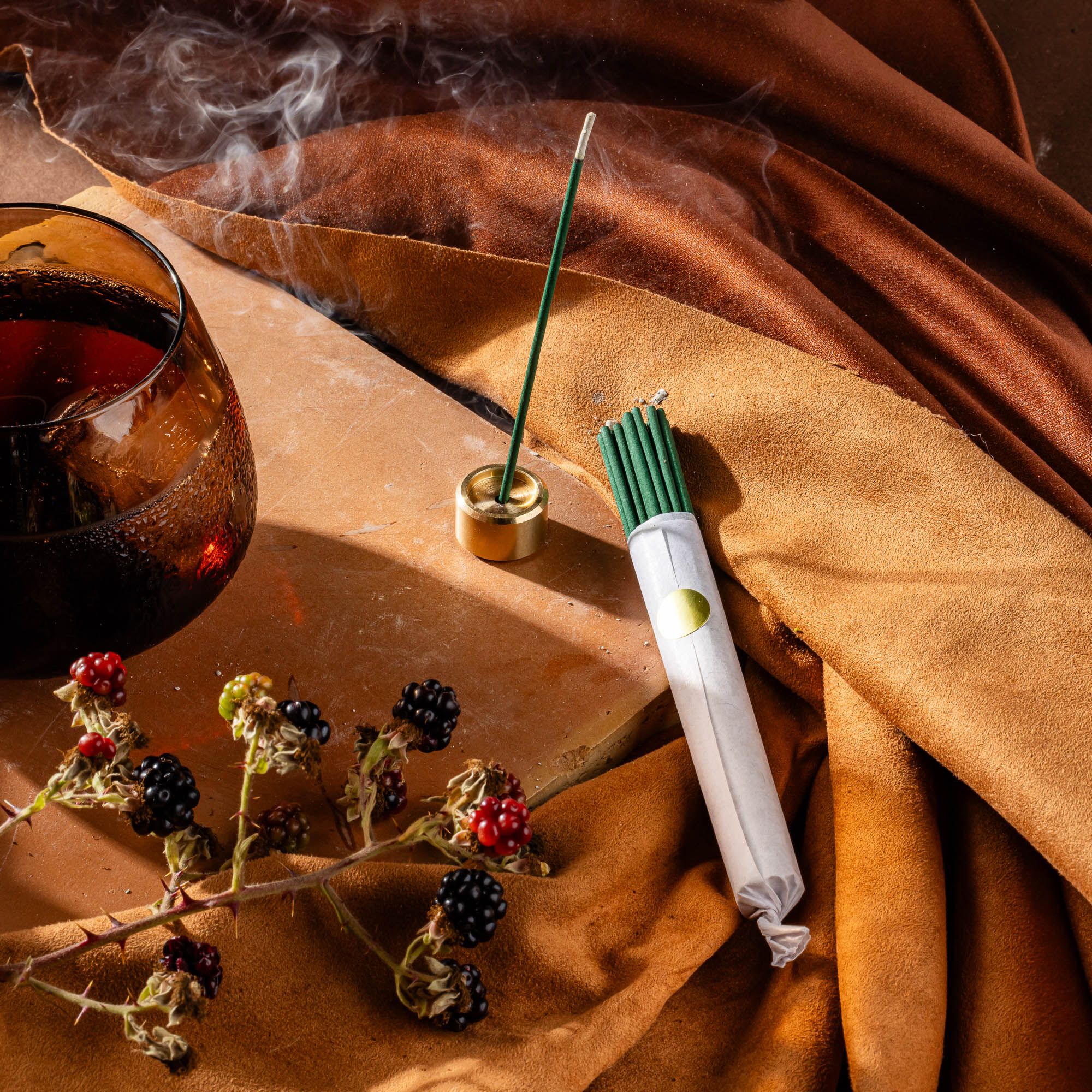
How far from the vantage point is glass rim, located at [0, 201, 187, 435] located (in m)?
0.58

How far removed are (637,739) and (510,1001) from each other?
224 millimetres

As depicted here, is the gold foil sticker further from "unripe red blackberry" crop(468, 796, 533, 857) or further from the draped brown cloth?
"unripe red blackberry" crop(468, 796, 533, 857)

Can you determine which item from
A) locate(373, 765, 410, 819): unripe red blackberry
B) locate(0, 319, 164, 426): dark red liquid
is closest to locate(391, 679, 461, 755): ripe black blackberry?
locate(373, 765, 410, 819): unripe red blackberry

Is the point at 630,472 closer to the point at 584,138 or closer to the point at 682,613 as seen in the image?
the point at 682,613

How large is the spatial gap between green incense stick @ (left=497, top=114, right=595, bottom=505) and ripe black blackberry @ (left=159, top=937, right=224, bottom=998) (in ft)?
1.27

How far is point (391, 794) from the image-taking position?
0.70m

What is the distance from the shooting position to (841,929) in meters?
0.70

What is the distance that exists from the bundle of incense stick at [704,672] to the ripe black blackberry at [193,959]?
31cm

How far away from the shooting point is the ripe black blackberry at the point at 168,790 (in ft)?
2.04

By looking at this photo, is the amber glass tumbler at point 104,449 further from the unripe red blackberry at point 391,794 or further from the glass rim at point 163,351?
the unripe red blackberry at point 391,794

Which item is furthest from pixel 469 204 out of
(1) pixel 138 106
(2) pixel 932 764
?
(2) pixel 932 764

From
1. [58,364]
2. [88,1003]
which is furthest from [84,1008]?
[58,364]

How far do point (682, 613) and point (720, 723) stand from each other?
0.09m

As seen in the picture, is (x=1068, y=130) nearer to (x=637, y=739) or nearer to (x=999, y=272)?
(x=999, y=272)
